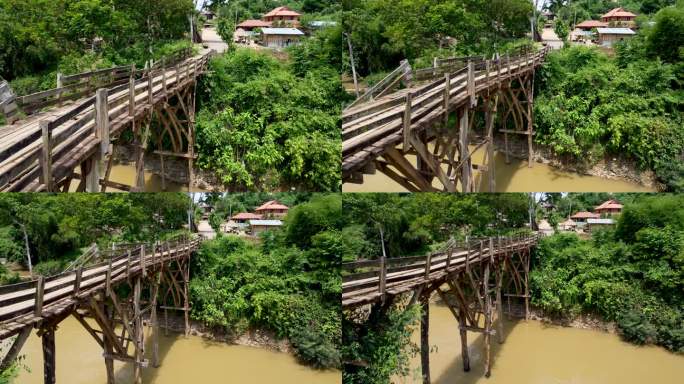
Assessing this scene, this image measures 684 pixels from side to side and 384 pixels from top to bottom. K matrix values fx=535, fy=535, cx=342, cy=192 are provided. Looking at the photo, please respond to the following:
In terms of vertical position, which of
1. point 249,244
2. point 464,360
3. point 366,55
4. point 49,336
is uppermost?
point 366,55

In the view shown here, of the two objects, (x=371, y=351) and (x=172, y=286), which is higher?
(x=371, y=351)

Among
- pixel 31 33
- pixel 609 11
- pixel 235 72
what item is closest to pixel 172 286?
pixel 235 72

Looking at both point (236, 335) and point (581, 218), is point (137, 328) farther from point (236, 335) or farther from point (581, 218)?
point (581, 218)

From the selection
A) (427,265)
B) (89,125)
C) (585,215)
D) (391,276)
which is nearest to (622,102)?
(585,215)

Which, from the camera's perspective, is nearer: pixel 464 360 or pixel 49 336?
pixel 49 336

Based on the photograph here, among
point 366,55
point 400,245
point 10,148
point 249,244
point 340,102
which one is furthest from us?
point 249,244

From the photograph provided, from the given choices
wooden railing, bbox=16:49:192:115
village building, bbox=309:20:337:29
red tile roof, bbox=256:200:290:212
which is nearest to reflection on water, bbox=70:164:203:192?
red tile roof, bbox=256:200:290:212

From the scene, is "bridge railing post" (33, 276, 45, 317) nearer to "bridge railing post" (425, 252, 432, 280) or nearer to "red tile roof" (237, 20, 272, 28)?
"bridge railing post" (425, 252, 432, 280)

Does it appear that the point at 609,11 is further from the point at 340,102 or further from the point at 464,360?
the point at 464,360

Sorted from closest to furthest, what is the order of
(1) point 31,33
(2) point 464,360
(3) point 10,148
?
(3) point 10,148 < (2) point 464,360 < (1) point 31,33
